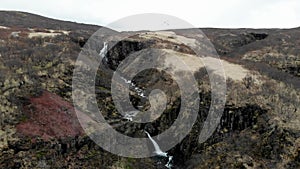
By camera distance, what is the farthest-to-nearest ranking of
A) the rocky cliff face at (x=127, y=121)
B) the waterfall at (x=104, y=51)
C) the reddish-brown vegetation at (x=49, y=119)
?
the waterfall at (x=104, y=51)
the reddish-brown vegetation at (x=49, y=119)
the rocky cliff face at (x=127, y=121)

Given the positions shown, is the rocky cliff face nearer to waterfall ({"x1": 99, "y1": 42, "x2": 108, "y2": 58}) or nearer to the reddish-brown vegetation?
the reddish-brown vegetation

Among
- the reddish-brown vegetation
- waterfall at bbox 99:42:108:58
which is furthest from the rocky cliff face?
waterfall at bbox 99:42:108:58

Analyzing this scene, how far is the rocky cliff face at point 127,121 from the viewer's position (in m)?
32.3

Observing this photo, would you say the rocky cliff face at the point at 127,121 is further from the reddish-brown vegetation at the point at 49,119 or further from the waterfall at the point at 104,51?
the waterfall at the point at 104,51

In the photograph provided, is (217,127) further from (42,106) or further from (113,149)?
(42,106)

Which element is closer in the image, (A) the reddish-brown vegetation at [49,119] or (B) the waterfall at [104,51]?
(A) the reddish-brown vegetation at [49,119]

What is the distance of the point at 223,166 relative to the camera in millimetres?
33031

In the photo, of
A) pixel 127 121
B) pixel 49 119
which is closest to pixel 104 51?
pixel 127 121

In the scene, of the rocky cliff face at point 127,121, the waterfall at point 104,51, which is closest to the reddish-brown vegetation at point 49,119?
the rocky cliff face at point 127,121

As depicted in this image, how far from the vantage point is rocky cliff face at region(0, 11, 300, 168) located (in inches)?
1273

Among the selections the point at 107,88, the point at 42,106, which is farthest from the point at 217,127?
the point at 42,106

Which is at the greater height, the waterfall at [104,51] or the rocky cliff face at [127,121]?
the waterfall at [104,51]

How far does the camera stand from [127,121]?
39.5m

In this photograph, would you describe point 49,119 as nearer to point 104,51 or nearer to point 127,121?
point 127,121
